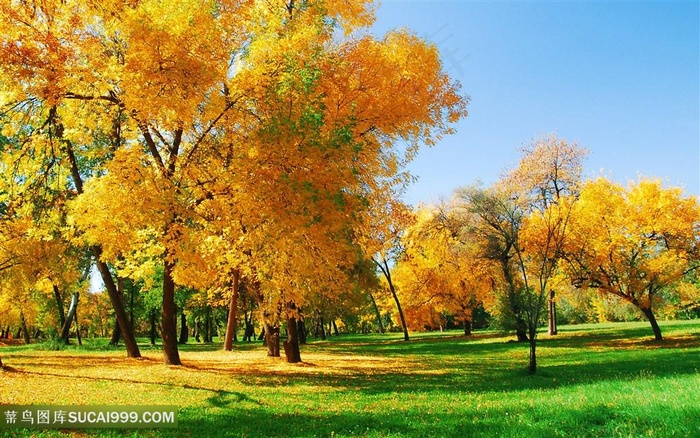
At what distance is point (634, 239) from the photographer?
2458cm

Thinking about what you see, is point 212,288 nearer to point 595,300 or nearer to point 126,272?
point 126,272

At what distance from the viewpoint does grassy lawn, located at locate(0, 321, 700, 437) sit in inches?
271

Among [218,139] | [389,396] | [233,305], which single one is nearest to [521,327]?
[233,305]

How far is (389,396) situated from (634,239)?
2011cm

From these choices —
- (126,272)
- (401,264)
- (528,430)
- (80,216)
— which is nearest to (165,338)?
(126,272)

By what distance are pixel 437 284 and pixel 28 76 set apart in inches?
1383

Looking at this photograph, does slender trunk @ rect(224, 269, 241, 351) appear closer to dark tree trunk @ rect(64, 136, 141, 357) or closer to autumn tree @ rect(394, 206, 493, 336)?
dark tree trunk @ rect(64, 136, 141, 357)

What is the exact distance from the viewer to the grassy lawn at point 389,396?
6887 mm

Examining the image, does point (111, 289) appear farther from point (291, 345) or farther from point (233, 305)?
point (233, 305)

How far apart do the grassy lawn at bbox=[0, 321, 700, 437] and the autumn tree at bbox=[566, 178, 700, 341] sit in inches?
265

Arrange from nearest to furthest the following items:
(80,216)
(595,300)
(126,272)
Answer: (80,216)
(126,272)
(595,300)

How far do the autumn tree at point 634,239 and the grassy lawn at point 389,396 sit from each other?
6.72 m

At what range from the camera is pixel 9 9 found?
32.4ft

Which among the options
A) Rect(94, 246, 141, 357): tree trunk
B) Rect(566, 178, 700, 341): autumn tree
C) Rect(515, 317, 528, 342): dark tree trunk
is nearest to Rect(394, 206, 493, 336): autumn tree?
Rect(515, 317, 528, 342): dark tree trunk
